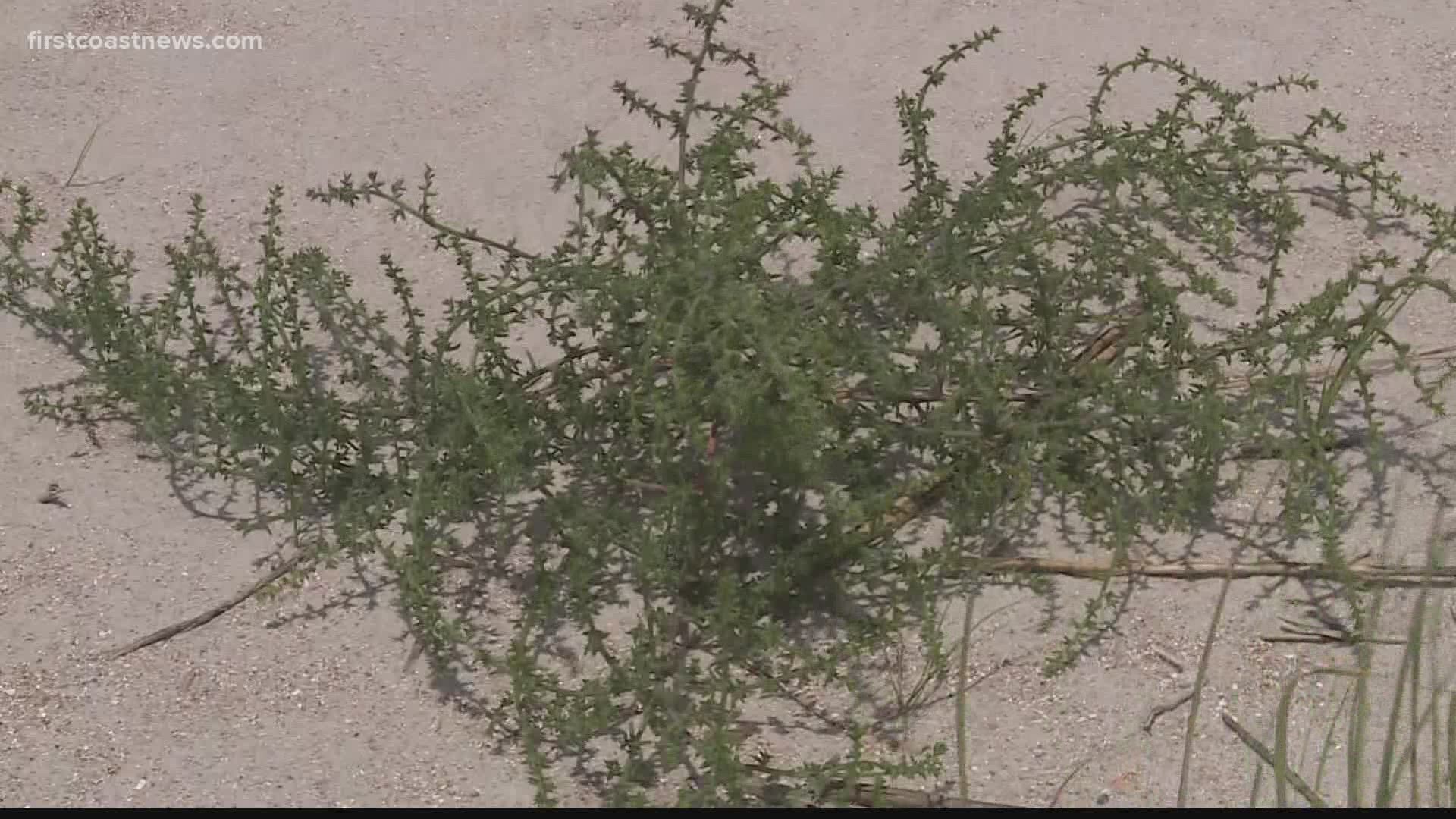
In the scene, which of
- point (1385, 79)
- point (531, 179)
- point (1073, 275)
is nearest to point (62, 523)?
point (531, 179)

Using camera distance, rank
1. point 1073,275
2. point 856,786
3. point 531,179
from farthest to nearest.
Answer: point 531,179
point 1073,275
point 856,786

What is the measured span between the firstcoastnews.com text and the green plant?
92 centimetres

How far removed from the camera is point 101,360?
3.09 m

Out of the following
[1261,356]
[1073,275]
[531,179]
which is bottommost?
[1261,356]

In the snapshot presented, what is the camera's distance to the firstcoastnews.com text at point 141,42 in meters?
4.05

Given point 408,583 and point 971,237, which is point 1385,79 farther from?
point 408,583

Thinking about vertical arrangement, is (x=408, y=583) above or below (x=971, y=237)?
below

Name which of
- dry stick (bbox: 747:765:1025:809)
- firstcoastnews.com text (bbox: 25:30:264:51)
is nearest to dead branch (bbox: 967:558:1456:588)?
dry stick (bbox: 747:765:1025:809)

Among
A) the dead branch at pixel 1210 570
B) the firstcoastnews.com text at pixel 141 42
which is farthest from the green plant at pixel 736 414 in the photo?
the firstcoastnews.com text at pixel 141 42

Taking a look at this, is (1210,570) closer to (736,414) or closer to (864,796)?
(864,796)

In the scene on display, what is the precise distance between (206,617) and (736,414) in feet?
3.02

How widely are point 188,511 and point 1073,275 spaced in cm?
148

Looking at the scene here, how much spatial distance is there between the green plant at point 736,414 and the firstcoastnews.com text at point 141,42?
0.92 metres

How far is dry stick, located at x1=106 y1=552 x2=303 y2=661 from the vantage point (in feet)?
8.80
